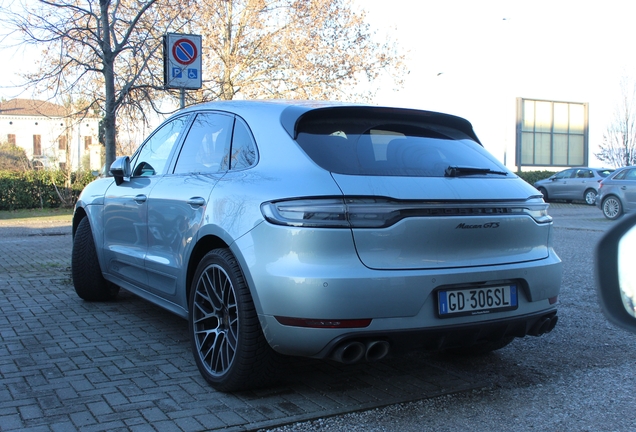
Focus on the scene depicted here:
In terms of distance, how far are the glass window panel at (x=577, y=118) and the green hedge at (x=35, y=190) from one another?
2650 cm

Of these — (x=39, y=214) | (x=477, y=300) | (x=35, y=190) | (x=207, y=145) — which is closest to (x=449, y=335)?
(x=477, y=300)

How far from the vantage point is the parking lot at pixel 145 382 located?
3.25 metres

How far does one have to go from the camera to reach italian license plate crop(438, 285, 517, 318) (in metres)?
3.22

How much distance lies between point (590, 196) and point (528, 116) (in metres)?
8.73

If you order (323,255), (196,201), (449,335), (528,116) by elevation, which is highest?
(528,116)

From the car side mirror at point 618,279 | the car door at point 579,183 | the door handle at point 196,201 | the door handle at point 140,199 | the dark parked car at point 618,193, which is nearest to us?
the car side mirror at point 618,279

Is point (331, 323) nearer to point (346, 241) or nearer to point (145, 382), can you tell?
point (346, 241)

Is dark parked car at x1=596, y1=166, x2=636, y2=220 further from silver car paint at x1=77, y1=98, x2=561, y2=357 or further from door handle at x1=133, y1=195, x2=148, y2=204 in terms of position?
door handle at x1=133, y1=195, x2=148, y2=204

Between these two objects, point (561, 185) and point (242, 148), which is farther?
point (561, 185)

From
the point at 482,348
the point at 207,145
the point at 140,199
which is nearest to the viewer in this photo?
the point at 207,145

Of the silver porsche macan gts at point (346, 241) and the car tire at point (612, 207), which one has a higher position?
the silver porsche macan gts at point (346, 241)

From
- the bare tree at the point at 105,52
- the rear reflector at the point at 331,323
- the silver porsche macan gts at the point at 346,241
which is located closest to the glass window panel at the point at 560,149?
the bare tree at the point at 105,52

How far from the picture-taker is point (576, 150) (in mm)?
36906

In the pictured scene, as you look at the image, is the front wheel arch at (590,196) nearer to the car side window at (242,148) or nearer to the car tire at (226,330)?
the car side window at (242,148)
